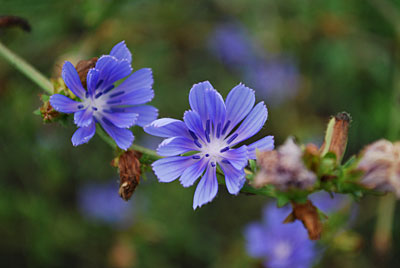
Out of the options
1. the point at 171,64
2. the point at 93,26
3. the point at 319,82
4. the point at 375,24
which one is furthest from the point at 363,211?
the point at 93,26

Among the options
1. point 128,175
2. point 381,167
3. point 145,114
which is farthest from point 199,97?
point 381,167

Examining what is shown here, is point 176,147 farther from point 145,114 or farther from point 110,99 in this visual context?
point 110,99

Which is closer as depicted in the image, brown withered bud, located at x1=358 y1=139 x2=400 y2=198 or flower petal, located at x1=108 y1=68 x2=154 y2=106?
A: brown withered bud, located at x1=358 y1=139 x2=400 y2=198

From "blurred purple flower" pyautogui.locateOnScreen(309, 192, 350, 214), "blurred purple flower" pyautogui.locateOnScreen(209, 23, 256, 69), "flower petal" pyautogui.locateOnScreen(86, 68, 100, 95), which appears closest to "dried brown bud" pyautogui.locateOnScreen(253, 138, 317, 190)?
"flower petal" pyautogui.locateOnScreen(86, 68, 100, 95)

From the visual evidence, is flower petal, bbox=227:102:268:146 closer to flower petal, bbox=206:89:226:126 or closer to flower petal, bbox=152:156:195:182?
flower petal, bbox=206:89:226:126

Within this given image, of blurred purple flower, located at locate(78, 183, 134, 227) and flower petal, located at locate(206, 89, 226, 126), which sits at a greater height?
blurred purple flower, located at locate(78, 183, 134, 227)

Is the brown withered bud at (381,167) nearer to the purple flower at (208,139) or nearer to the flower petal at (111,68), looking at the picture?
the purple flower at (208,139)
